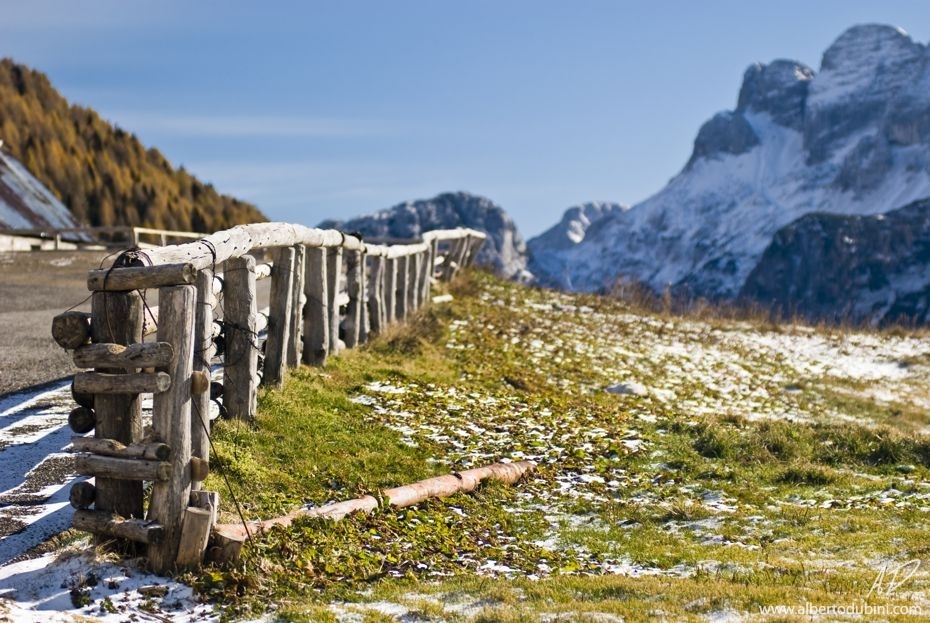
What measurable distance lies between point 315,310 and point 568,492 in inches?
181

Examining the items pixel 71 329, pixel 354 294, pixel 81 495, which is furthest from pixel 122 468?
pixel 354 294

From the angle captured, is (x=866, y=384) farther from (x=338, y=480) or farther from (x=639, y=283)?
(x=338, y=480)

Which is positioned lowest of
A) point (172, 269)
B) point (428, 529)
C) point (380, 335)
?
point (428, 529)

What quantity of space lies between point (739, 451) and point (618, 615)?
23.6 feet

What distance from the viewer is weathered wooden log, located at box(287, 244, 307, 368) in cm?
1226

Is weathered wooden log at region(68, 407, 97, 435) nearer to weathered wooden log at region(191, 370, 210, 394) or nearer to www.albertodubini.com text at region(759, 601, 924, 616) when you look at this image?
weathered wooden log at region(191, 370, 210, 394)

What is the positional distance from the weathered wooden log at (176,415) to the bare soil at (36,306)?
1.14 m

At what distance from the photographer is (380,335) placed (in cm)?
1692

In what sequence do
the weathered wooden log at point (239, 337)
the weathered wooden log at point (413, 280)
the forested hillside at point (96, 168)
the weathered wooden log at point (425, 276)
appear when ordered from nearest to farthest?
the weathered wooden log at point (239, 337)
the weathered wooden log at point (413, 280)
the weathered wooden log at point (425, 276)
the forested hillside at point (96, 168)

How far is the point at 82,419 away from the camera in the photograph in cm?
758

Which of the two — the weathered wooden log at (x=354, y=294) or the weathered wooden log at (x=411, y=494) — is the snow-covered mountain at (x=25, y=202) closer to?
the weathered wooden log at (x=354, y=294)

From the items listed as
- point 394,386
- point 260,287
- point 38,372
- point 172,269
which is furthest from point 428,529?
point 260,287
